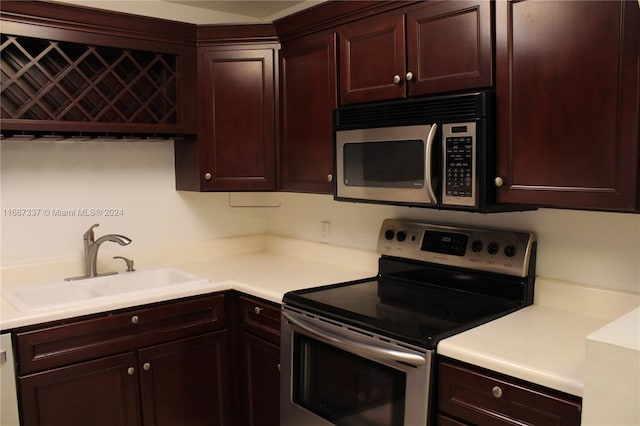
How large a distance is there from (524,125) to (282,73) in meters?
1.34

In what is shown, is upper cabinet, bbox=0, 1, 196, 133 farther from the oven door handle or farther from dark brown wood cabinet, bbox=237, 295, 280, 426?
the oven door handle

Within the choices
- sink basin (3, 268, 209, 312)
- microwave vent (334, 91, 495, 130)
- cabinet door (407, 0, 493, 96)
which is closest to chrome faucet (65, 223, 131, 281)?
sink basin (3, 268, 209, 312)

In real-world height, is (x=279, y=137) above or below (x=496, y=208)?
above

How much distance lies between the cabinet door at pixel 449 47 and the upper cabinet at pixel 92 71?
3.93 ft

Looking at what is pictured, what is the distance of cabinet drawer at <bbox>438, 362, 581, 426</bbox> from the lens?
4.60ft

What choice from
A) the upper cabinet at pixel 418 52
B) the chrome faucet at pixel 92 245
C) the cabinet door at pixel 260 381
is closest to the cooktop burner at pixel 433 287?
the cabinet door at pixel 260 381

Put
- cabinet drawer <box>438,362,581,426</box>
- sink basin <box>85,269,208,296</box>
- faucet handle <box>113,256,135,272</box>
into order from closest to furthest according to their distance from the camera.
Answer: cabinet drawer <box>438,362,581,426</box> < sink basin <box>85,269,208,296</box> < faucet handle <box>113,256,135,272</box>

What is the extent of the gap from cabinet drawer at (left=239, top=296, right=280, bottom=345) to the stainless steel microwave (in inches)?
22.1

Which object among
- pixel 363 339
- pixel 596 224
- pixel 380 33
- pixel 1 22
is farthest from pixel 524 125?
pixel 1 22

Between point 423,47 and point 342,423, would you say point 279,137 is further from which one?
point 342,423

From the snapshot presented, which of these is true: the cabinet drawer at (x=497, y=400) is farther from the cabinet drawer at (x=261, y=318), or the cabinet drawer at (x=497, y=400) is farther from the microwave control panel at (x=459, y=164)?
the cabinet drawer at (x=261, y=318)

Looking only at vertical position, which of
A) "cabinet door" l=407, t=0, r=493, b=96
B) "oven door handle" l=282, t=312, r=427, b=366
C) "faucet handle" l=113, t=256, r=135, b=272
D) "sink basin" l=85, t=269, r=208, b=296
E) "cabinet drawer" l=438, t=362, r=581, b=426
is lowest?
"cabinet drawer" l=438, t=362, r=581, b=426

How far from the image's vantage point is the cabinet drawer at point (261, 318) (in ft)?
7.63

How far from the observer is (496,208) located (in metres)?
1.86
